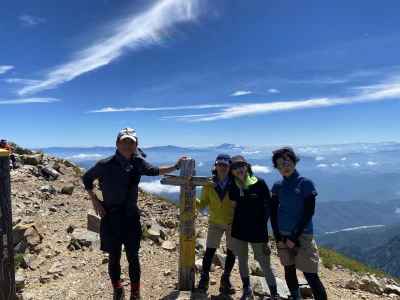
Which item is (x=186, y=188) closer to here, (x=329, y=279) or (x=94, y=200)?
(x=94, y=200)

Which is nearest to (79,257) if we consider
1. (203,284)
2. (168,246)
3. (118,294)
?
(168,246)

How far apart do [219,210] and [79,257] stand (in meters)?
4.89

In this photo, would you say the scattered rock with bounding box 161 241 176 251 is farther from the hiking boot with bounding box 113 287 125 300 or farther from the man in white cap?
the man in white cap

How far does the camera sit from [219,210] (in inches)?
299

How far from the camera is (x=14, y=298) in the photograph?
6.35 metres

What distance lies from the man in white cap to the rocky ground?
156cm

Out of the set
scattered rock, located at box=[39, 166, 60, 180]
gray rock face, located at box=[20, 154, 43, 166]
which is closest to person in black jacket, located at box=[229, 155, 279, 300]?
scattered rock, located at box=[39, 166, 60, 180]

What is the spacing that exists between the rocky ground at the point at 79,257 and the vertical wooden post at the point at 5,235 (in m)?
2.28

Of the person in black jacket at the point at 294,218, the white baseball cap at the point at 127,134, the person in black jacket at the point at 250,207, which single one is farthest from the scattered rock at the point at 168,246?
the white baseball cap at the point at 127,134

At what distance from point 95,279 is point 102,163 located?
371cm

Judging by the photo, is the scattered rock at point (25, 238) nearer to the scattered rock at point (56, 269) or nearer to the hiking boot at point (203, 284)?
the scattered rock at point (56, 269)

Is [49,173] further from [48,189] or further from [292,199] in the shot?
[292,199]

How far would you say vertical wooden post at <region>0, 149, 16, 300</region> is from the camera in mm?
5879

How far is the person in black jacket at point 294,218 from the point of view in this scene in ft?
21.5
